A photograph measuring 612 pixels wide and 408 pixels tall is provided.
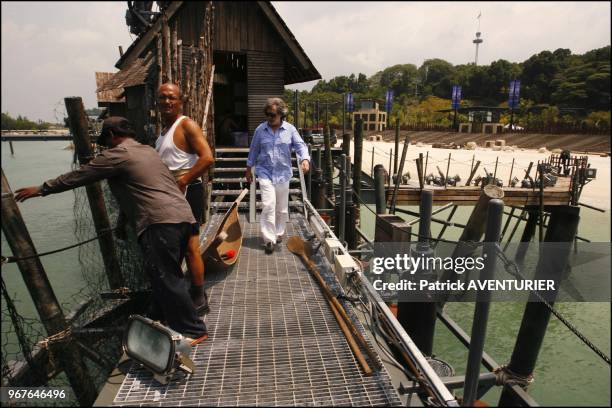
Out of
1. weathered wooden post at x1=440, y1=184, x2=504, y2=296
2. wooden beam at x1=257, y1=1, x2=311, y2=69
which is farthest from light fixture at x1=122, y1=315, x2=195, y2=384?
wooden beam at x1=257, y1=1, x2=311, y2=69

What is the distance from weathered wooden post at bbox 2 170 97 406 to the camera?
11.0 ft

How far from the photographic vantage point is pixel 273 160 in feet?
16.4

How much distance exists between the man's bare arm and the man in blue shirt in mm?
1789

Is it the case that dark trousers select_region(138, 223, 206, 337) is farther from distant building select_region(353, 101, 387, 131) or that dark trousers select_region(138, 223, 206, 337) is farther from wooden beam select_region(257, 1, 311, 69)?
distant building select_region(353, 101, 387, 131)

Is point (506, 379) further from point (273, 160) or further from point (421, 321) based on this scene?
point (273, 160)

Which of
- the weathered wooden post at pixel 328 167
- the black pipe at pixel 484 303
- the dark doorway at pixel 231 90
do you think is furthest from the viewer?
the dark doorway at pixel 231 90

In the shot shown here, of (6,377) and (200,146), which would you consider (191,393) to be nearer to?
(200,146)

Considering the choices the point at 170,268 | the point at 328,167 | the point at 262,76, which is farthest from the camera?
the point at 328,167

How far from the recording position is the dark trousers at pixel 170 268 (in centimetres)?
272

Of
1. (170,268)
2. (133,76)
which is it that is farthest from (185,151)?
(133,76)

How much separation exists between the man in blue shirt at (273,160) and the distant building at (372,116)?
60.5 meters

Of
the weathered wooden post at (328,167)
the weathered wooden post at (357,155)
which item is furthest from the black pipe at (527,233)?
the weathered wooden post at (328,167)

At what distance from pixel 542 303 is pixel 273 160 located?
4.42 meters

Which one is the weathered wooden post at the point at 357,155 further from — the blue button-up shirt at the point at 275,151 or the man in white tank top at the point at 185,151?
the man in white tank top at the point at 185,151
